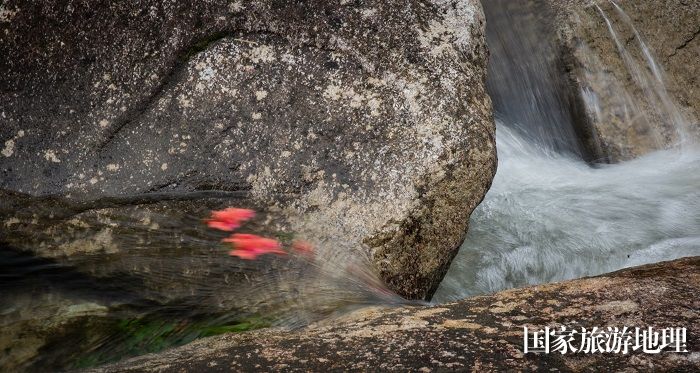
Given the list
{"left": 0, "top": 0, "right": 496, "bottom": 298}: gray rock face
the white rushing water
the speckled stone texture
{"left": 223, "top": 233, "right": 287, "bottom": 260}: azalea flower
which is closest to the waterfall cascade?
the white rushing water

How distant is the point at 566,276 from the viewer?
3816mm

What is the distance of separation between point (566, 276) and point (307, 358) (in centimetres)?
226

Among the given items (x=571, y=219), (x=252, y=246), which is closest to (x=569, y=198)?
(x=571, y=219)

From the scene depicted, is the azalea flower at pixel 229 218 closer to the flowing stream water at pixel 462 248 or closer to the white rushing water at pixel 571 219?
the flowing stream water at pixel 462 248

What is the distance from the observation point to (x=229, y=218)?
2756mm

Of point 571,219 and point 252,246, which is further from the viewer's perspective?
point 571,219

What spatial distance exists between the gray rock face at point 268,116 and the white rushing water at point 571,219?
0.88 meters

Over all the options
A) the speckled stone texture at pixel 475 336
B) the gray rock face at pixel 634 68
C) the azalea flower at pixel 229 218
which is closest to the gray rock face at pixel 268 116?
the azalea flower at pixel 229 218

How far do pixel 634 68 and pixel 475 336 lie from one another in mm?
3540

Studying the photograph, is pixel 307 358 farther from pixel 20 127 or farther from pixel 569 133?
pixel 569 133

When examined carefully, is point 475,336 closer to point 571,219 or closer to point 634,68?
point 571,219

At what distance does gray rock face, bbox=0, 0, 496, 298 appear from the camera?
2773mm

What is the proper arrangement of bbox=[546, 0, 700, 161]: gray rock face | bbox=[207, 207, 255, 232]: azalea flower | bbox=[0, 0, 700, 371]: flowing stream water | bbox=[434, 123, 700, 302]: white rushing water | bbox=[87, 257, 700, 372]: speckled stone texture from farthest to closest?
bbox=[546, 0, 700, 161]: gray rock face < bbox=[434, 123, 700, 302]: white rushing water < bbox=[207, 207, 255, 232]: azalea flower < bbox=[0, 0, 700, 371]: flowing stream water < bbox=[87, 257, 700, 372]: speckled stone texture

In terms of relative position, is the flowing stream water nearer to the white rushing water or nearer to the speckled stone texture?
the white rushing water
